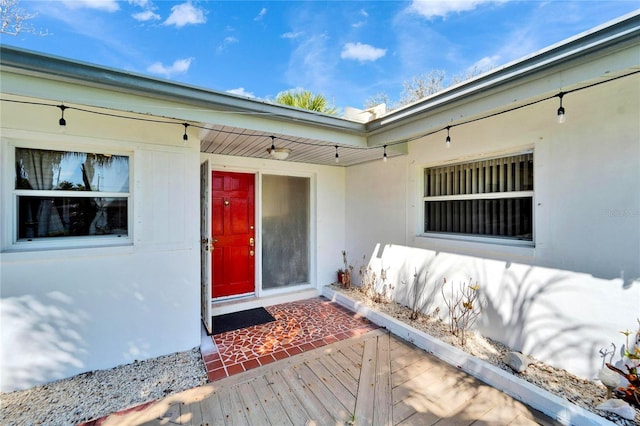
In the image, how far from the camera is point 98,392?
2.36m

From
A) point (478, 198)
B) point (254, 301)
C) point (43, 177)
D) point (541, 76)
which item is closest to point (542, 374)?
point (478, 198)

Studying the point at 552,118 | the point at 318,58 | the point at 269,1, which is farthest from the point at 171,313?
the point at 318,58

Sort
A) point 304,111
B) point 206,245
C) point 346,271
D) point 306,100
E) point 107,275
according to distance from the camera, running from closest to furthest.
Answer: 1. point 107,275
2. point 304,111
3. point 206,245
4. point 346,271
5. point 306,100

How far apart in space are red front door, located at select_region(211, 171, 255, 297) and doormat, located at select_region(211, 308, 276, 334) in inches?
17.1

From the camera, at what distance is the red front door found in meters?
4.34

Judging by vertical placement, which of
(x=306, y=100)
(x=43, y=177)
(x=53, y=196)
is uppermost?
(x=306, y=100)

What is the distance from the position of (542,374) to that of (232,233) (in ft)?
13.9

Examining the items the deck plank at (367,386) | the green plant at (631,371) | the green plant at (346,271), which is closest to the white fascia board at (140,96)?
the deck plank at (367,386)

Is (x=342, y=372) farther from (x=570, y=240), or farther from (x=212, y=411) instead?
(x=570, y=240)

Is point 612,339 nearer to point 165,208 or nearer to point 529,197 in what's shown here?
point 529,197

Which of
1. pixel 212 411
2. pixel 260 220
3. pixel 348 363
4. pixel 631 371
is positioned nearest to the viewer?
pixel 631 371

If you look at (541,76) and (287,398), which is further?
(287,398)

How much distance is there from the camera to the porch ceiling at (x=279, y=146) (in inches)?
123

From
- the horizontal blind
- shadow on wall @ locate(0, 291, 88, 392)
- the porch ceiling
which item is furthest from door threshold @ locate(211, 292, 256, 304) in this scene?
the horizontal blind
